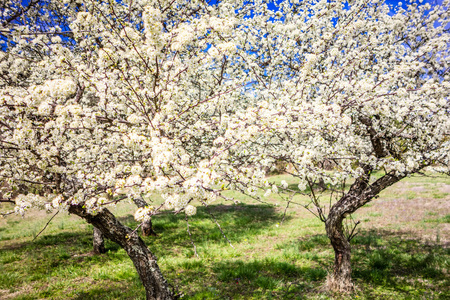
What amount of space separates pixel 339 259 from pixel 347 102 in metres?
4.24

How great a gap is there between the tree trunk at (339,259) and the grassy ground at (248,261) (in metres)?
0.33

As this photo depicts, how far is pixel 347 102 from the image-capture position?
5469mm

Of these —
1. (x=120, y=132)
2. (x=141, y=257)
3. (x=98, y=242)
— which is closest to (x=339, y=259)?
(x=141, y=257)

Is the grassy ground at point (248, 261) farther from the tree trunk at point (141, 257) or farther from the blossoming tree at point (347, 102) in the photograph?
the blossoming tree at point (347, 102)

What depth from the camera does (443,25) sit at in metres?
7.97

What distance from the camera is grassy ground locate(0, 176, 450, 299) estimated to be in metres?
6.84

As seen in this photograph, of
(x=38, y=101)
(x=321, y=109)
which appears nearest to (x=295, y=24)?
(x=321, y=109)

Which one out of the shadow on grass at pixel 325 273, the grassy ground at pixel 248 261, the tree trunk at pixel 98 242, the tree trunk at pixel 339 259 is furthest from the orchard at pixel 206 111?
the tree trunk at pixel 98 242

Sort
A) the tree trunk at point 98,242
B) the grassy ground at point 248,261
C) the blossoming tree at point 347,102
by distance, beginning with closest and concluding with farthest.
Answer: the blossoming tree at point 347,102 → the grassy ground at point 248,261 → the tree trunk at point 98,242

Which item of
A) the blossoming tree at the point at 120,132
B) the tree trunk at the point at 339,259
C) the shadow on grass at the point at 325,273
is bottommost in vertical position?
the shadow on grass at the point at 325,273

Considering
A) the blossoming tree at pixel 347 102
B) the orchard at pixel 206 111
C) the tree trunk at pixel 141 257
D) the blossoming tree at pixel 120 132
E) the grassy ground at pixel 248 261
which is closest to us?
the blossoming tree at pixel 120 132

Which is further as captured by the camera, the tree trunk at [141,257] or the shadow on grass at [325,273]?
the shadow on grass at [325,273]

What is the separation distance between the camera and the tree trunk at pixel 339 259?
6.54 metres

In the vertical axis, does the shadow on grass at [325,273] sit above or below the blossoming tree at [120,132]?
below
